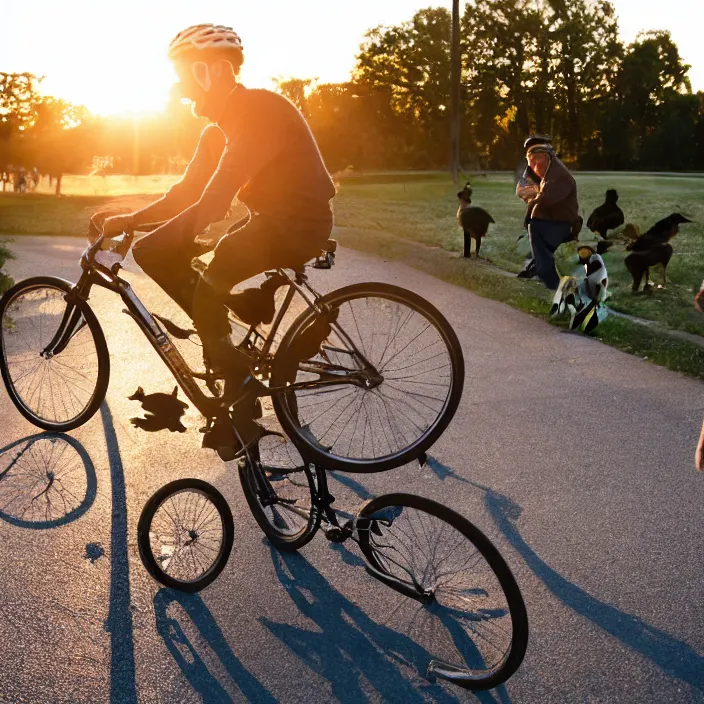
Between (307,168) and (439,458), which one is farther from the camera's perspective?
(439,458)

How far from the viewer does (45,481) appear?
5.28 m

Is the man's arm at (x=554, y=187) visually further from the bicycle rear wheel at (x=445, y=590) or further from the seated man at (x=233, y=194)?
the bicycle rear wheel at (x=445, y=590)

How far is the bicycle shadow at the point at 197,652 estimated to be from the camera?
3.35 metres

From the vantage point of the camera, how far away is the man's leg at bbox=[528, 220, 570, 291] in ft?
37.7

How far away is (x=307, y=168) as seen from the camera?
3.96 m

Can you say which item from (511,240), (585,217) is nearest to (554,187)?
(511,240)

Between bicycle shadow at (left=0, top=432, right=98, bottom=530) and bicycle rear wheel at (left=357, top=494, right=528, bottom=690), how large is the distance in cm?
187

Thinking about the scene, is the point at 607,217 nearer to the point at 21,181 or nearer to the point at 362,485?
the point at 362,485

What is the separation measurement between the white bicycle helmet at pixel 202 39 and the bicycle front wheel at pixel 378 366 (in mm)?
1131

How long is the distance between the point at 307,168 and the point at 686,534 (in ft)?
8.49

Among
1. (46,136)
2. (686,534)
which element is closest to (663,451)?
(686,534)

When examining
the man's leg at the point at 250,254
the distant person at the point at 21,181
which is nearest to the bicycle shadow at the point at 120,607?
the man's leg at the point at 250,254

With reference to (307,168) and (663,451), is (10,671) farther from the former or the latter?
(663,451)

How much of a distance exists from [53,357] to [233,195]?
2.21 meters
